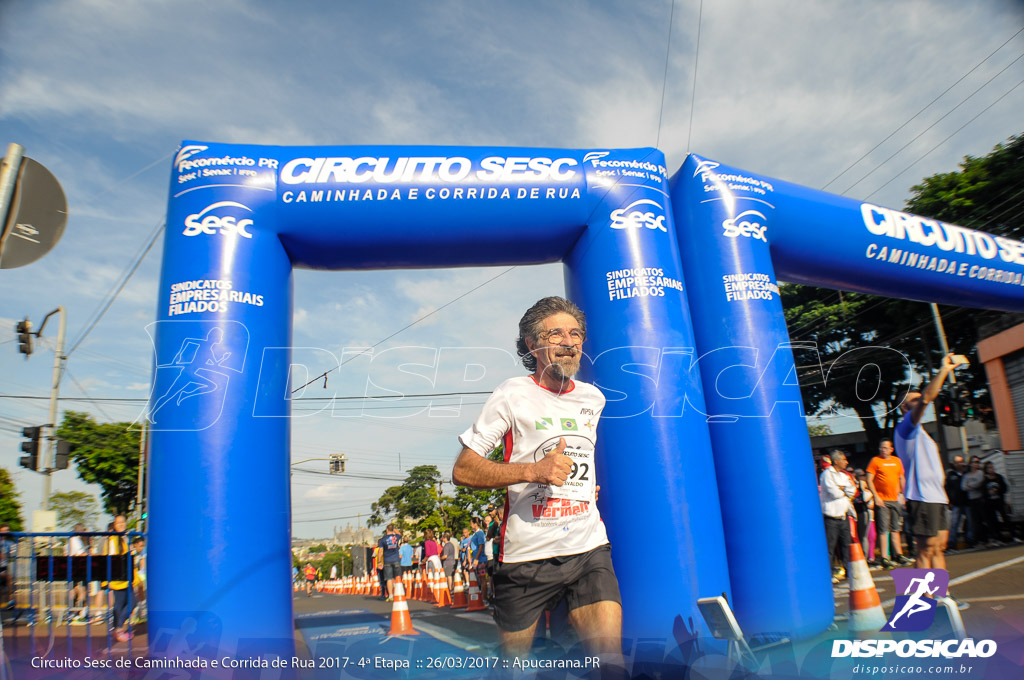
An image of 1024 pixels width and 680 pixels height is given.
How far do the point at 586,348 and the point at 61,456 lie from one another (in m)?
8.22

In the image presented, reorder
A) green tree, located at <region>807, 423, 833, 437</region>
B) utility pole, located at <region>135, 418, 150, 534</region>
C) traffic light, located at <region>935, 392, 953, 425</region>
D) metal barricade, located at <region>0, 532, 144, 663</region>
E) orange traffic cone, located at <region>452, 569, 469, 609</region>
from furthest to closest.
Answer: green tree, located at <region>807, 423, 833, 437</region>
traffic light, located at <region>935, 392, 953, 425</region>
orange traffic cone, located at <region>452, 569, 469, 609</region>
metal barricade, located at <region>0, 532, 144, 663</region>
utility pole, located at <region>135, 418, 150, 534</region>

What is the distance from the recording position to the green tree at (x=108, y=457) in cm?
2523

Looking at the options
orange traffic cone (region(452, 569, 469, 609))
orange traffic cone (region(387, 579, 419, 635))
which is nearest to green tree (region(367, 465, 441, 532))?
orange traffic cone (region(452, 569, 469, 609))

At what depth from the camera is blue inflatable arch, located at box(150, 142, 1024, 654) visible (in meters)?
4.34

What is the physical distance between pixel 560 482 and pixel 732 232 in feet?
12.1

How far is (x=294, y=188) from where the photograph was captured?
5066 mm

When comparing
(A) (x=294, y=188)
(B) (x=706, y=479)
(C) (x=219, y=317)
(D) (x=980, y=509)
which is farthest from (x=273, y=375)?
(D) (x=980, y=509)

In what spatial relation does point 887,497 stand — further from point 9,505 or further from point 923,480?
point 9,505

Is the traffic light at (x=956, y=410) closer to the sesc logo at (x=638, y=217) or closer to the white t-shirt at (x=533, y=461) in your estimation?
the sesc logo at (x=638, y=217)

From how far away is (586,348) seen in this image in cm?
522

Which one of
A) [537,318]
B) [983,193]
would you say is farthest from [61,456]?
[983,193]

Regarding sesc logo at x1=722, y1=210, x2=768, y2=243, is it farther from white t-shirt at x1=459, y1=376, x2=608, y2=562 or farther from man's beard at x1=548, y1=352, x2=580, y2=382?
white t-shirt at x1=459, y1=376, x2=608, y2=562

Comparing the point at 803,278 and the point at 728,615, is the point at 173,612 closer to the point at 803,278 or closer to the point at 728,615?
the point at 728,615

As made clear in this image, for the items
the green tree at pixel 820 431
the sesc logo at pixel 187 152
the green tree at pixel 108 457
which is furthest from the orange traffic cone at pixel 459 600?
the green tree at pixel 820 431
